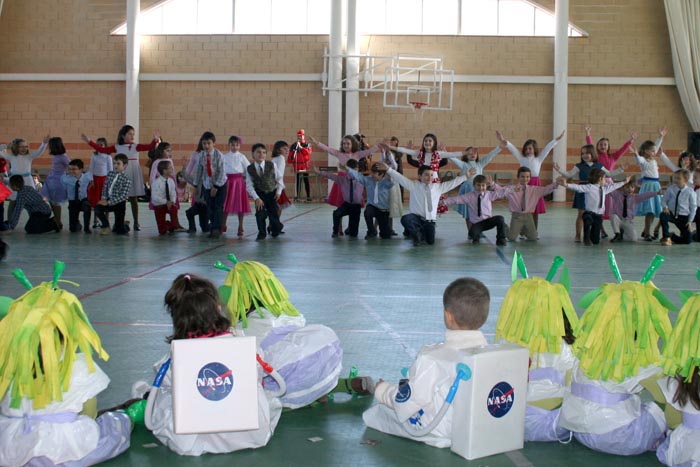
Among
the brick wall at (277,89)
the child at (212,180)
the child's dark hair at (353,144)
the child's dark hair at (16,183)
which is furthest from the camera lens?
the brick wall at (277,89)

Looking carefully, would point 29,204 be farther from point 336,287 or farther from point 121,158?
point 336,287

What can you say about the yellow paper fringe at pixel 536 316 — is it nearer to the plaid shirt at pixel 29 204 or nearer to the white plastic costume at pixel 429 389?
the white plastic costume at pixel 429 389

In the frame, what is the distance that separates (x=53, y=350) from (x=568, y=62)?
19818 millimetres

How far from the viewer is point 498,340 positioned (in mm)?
3646

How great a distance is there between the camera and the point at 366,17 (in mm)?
21266

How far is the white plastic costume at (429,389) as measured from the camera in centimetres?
329

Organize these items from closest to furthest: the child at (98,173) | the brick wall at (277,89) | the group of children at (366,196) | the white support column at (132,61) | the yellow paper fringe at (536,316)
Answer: the yellow paper fringe at (536,316)
the group of children at (366,196)
the child at (98,173)
the white support column at (132,61)
the brick wall at (277,89)

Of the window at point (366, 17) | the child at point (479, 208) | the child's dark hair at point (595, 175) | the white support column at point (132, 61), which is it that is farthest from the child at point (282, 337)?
the white support column at point (132, 61)

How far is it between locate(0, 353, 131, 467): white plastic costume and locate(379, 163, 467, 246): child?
8160mm

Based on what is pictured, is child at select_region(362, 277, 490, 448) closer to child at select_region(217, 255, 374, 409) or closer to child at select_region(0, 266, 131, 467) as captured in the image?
child at select_region(217, 255, 374, 409)

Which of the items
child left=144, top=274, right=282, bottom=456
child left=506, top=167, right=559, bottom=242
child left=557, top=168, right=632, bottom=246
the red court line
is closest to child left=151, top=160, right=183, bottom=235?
the red court line

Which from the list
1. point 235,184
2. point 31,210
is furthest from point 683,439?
point 31,210

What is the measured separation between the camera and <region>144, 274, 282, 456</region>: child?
3330mm

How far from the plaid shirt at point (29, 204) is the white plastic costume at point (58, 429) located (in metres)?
9.78
